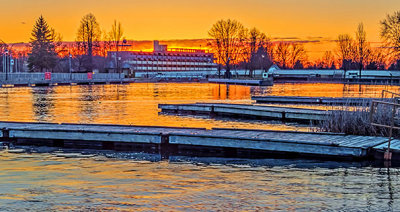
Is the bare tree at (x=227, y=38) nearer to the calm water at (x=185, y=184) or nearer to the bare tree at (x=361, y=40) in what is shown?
the bare tree at (x=361, y=40)

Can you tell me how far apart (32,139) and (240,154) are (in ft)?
26.1

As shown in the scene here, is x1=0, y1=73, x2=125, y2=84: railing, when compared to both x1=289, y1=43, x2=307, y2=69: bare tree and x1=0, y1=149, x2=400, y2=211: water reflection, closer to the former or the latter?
x1=0, y1=149, x2=400, y2=211: water reflection

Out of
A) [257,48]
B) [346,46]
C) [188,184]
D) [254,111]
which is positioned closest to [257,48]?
[257,48]

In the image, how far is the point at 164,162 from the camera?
660 inches

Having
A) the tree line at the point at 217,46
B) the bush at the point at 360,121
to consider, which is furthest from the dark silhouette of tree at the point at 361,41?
the bush at the point at 360,121

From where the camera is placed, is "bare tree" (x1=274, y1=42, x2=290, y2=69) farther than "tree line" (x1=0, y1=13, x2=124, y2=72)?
Yes

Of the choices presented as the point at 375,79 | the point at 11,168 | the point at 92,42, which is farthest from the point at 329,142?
the point at 92,42

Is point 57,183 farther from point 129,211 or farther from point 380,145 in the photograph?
point 380,145

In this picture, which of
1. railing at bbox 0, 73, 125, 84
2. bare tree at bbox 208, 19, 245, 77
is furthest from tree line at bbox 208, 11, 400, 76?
railing at bbox 0, 73, 125, 84

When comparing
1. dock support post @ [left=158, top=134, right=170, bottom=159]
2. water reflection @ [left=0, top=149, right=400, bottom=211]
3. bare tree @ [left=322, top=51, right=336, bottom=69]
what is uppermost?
bare tree @ [left=322, top=51, right=336, bottom=69]

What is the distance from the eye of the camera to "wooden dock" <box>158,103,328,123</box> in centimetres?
2825

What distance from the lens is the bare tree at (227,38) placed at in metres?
133

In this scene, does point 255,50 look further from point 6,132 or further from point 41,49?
point 6,132

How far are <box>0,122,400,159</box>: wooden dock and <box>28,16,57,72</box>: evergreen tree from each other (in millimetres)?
103783
